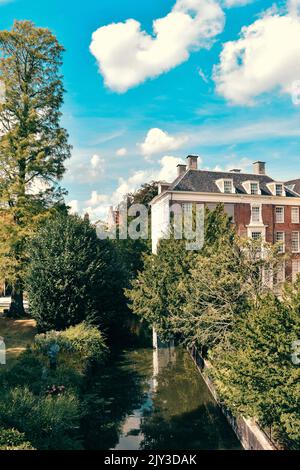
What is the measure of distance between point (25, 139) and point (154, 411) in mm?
21664

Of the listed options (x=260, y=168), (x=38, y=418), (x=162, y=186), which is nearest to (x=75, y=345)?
(x=38, y=418)

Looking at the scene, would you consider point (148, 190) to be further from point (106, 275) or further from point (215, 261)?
point (215, 261)

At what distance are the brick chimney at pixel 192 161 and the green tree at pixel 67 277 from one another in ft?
57.2

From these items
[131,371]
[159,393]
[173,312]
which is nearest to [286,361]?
[159,393]

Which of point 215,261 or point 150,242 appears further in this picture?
point 150,242

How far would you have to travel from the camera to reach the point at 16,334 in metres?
25.7

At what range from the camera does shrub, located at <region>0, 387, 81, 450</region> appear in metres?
11.7

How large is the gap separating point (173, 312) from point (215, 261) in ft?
16.4

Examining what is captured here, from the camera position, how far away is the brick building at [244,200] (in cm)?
3791

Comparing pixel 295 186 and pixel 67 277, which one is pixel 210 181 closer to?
pixel 295 186

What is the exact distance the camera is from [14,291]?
93.3ft

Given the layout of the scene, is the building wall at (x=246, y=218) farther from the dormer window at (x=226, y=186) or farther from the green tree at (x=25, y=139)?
the green tree at (x=25, y=139)

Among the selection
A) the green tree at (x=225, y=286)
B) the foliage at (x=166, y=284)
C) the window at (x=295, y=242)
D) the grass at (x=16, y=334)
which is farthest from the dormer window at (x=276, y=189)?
the grass at (x=16, y=334)

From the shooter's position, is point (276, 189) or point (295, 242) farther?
point (295, 242)
